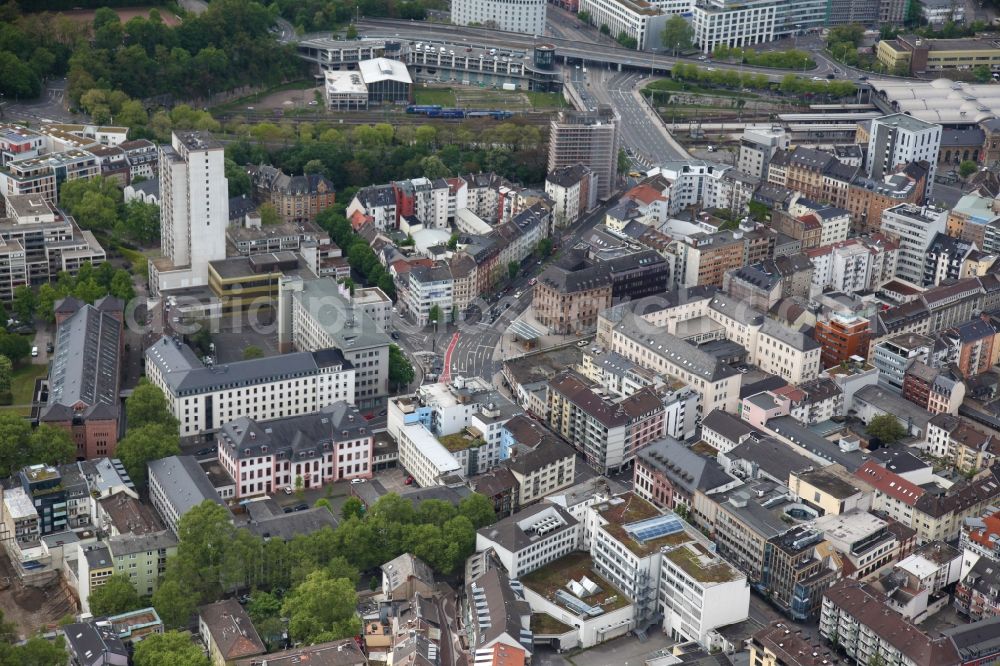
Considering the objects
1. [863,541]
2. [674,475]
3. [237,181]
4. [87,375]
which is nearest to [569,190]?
[237,181]

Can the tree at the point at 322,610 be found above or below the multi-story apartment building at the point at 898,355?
below

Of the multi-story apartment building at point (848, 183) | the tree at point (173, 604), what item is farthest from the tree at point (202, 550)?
the multi-story apartment building at point (848, 183)

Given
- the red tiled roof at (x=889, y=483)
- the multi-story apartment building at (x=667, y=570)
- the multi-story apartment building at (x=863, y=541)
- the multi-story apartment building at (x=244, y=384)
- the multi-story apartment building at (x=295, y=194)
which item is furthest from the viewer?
the multi-story apartment building at (x=295, y=194)

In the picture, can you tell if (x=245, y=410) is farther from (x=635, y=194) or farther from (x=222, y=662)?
(x=635, y=194)

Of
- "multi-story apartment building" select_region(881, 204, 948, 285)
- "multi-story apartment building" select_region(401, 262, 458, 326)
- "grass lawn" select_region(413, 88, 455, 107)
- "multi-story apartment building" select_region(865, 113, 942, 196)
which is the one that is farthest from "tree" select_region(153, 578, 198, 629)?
"grass lawn" select_region(413, 88, 455, 107)

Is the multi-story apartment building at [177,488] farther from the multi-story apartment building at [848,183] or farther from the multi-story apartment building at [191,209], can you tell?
the multi-story apartment building at [848,183]

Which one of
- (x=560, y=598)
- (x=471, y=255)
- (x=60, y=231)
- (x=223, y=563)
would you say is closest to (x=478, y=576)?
(x=560, y=598)

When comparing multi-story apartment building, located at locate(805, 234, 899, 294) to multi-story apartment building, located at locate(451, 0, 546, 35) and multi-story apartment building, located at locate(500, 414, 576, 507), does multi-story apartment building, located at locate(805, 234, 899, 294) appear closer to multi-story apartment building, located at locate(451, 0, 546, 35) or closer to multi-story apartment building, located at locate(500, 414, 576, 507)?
multi-story apartment building, located at locate(500, 414, 576, 507)
